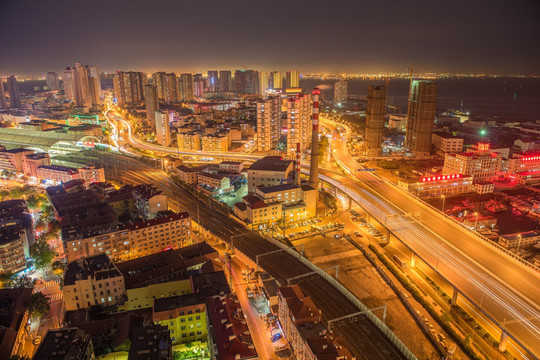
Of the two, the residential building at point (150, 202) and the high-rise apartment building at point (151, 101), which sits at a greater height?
the high-rise apartment building at point (151, 101)

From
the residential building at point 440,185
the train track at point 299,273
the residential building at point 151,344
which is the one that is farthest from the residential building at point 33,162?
the residential building at point 440,185

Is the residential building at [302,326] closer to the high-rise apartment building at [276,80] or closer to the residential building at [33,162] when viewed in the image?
the residential building at [33,162]

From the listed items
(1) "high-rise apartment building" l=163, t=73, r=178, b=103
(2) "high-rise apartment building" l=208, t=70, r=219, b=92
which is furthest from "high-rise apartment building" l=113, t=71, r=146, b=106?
(2) "high-rise apartment building" l=208, t=70, r=219, b=92

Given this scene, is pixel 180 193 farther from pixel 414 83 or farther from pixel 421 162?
pixel 414 83

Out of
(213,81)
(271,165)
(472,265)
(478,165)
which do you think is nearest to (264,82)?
(213,81)

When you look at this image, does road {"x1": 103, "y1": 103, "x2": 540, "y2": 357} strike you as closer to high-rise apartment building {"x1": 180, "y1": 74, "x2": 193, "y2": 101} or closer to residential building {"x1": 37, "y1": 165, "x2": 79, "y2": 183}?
residential building {"x1": 37, "y1": 165, "x2": 79, "y2": 183}

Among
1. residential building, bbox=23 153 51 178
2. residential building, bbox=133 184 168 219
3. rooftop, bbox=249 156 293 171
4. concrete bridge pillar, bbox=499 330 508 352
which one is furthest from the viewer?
residential building, bbox=23 153 51 178

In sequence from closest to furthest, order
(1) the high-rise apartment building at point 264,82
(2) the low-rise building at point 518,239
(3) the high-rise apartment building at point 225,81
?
(2) the low-rise building at point 518,239 → (1) the high-rise apartment building at point 264,82 → (3) the high-rise apartment building at point 225,81
